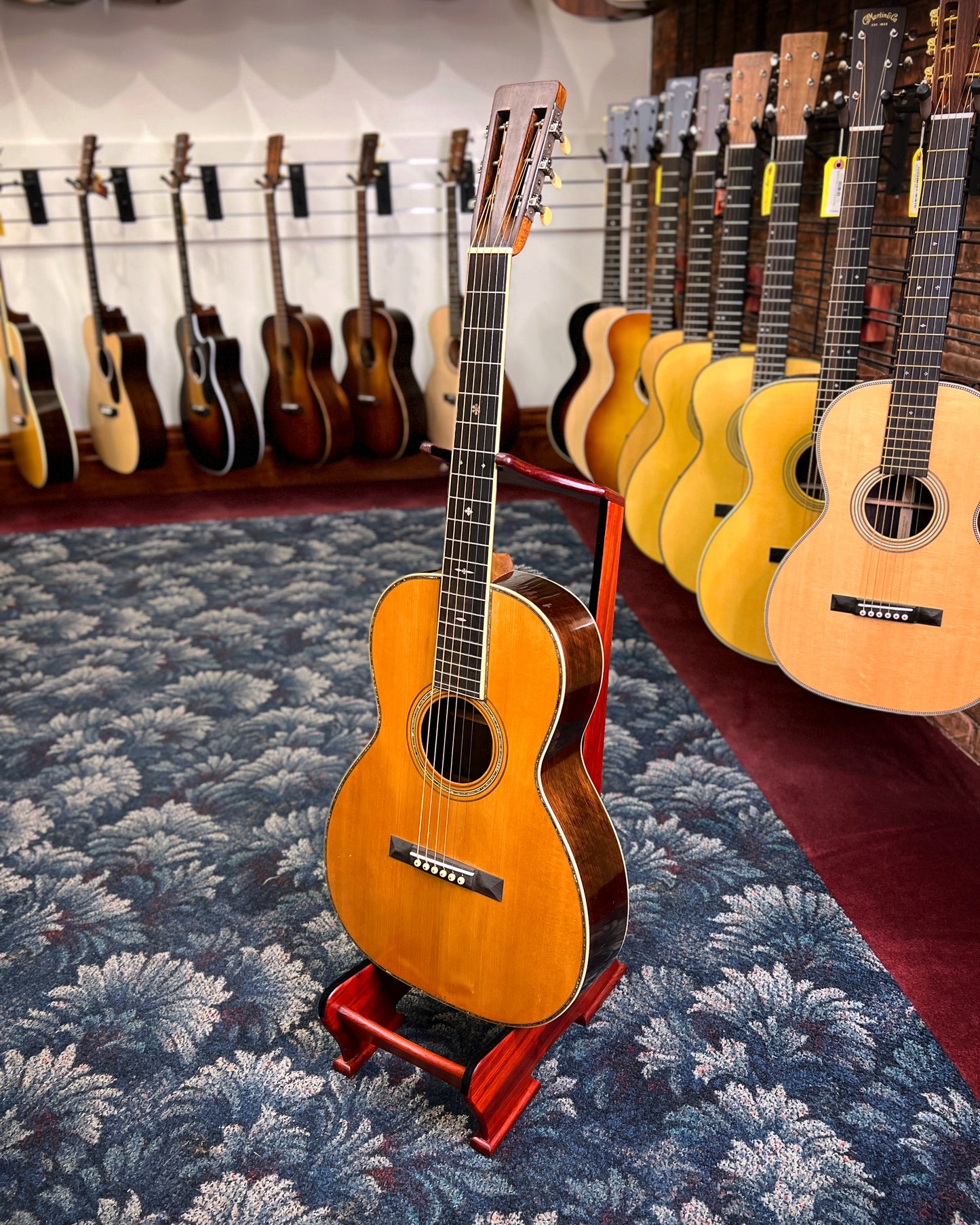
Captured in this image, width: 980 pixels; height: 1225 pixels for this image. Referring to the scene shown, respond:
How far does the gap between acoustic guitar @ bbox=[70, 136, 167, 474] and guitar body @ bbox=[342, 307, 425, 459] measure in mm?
856

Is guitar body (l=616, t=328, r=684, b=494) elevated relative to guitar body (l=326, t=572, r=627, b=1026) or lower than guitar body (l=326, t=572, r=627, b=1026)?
elevated

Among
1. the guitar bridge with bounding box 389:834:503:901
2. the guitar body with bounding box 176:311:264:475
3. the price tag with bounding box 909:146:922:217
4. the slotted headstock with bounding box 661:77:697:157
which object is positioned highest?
the slotted headstock with bounding box 661:77:697:157

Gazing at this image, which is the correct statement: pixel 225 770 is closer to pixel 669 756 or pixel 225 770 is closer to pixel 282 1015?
pixel 282 1015

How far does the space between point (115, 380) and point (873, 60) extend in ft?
10.4

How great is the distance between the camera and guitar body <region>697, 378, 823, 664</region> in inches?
92.0

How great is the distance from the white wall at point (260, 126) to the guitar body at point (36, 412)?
12.5 inches

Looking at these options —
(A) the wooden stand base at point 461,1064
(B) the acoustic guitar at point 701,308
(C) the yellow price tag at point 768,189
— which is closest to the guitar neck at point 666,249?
(B) the acoustic guitar at point 701,308

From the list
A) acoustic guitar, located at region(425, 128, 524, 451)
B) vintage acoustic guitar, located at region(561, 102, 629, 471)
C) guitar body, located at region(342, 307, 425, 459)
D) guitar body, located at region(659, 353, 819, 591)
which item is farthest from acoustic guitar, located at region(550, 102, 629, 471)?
guitar body, located at region(659, 353, 819, 591)

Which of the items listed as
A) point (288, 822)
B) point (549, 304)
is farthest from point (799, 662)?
point (549, 304)

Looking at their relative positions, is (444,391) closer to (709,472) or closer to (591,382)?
(591,382)

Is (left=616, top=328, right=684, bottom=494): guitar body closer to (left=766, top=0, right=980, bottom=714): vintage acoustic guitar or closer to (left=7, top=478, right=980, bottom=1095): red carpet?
(left=7, top=478, right=980, bottom=1095): red carpet

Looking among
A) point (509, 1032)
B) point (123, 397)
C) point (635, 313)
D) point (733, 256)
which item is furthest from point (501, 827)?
point (123, 397)

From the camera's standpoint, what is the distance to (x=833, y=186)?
7.75ft

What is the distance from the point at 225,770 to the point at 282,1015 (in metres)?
0.82
